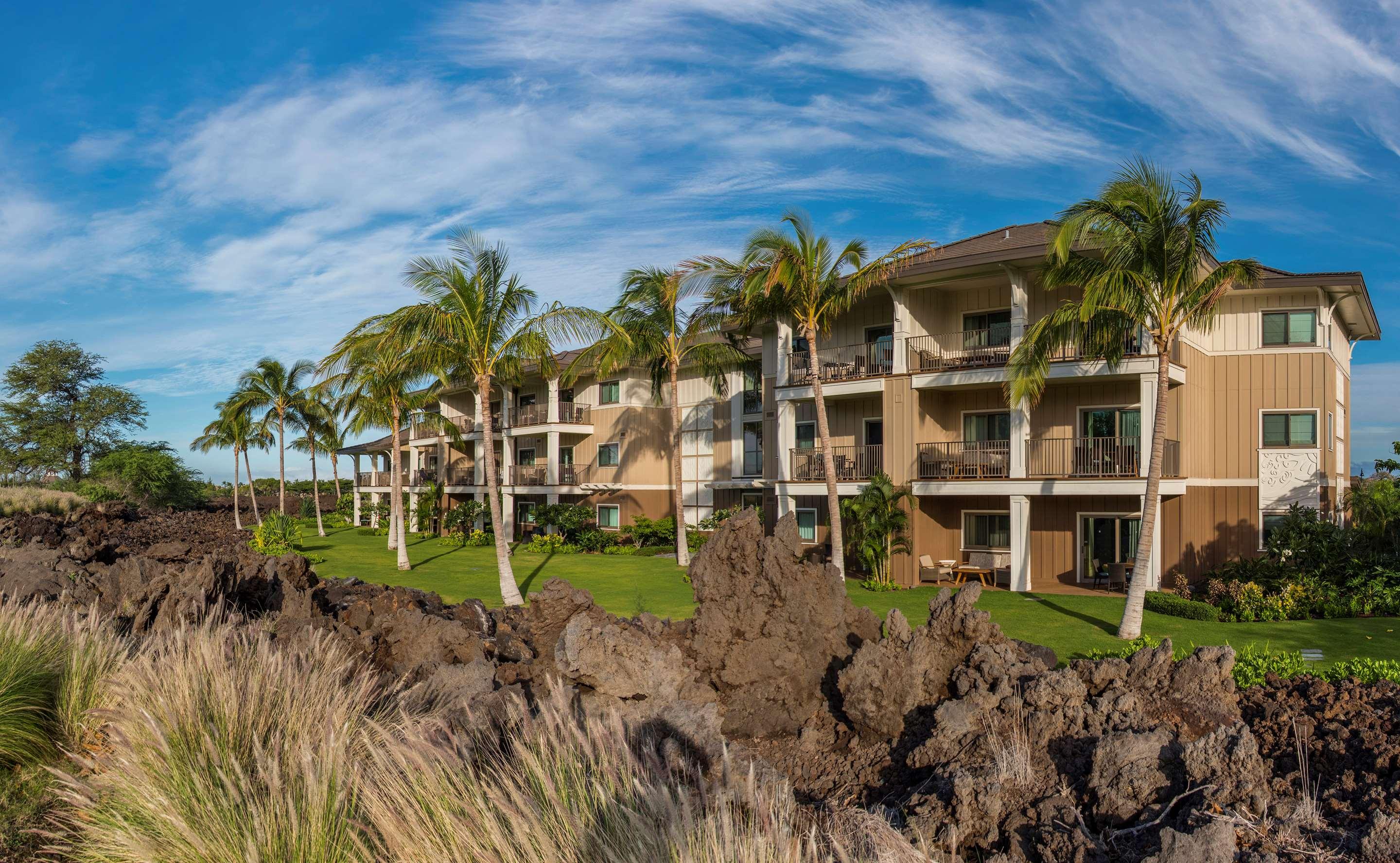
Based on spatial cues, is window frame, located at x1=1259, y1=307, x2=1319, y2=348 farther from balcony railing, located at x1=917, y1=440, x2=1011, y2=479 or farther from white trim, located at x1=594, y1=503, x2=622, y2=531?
white trim, located at x1=594, y1=503, x2=622, y2=531

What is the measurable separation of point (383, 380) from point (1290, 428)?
89.0ft

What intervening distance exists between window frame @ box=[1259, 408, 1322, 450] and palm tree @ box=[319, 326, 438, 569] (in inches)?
864

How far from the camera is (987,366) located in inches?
917

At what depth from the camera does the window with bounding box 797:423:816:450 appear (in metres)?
30.0

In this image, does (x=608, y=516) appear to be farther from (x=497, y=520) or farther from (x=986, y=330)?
(x=986, y=330)

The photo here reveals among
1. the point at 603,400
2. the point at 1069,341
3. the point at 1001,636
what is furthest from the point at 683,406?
the point at 1001,636

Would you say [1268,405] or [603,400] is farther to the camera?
[603,400]

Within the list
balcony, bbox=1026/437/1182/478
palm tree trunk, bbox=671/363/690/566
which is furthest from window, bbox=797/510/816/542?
balcony, bbox=1026/437/1182/478

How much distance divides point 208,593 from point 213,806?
25.8ft

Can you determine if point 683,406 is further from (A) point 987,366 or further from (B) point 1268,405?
(B) point 1268,405

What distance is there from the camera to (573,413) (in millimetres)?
43406

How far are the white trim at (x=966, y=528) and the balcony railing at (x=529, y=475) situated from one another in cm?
2229

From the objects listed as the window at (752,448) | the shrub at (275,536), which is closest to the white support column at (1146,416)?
the window at (752,448)

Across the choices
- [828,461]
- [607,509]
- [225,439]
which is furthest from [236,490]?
[828,461]
